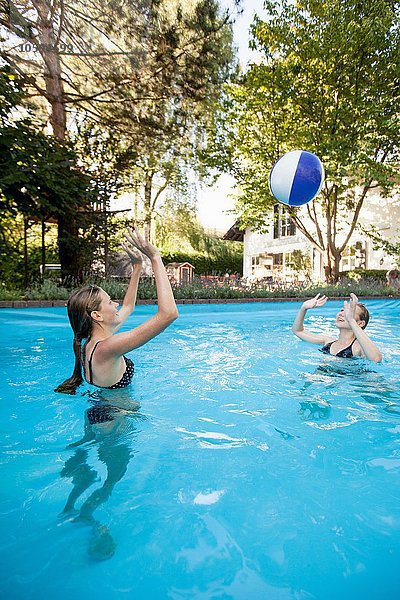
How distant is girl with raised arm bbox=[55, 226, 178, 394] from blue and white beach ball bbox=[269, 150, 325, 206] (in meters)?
3.73

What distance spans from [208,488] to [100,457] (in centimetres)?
72

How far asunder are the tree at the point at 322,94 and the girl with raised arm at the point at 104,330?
11.4 meters

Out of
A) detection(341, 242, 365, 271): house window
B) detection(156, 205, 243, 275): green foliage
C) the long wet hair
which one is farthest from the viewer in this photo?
detection(156, 205, 243, 275): green foliage

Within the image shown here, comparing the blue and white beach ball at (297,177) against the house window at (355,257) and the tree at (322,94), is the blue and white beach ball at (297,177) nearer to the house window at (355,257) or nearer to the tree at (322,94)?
the tree at (322,94)

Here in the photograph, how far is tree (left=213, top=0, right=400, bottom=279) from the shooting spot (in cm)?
1252

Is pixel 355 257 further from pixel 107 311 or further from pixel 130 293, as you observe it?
pixel 107 311

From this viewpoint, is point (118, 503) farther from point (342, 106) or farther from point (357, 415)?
point (342, 106)

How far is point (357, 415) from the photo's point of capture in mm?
3088

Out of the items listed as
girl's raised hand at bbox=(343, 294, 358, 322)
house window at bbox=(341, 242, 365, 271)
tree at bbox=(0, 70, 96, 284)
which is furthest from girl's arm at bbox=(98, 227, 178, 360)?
house window at bbox=(341, 242, 365, 271)

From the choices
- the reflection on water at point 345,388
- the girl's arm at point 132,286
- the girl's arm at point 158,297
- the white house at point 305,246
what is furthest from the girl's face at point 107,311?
the white house at point 305,246

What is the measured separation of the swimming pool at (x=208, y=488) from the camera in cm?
139

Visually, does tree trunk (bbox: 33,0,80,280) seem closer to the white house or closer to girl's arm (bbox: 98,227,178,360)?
the white house

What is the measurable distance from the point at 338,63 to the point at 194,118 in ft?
16.9

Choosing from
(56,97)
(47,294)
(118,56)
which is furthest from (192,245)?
(47,294)
